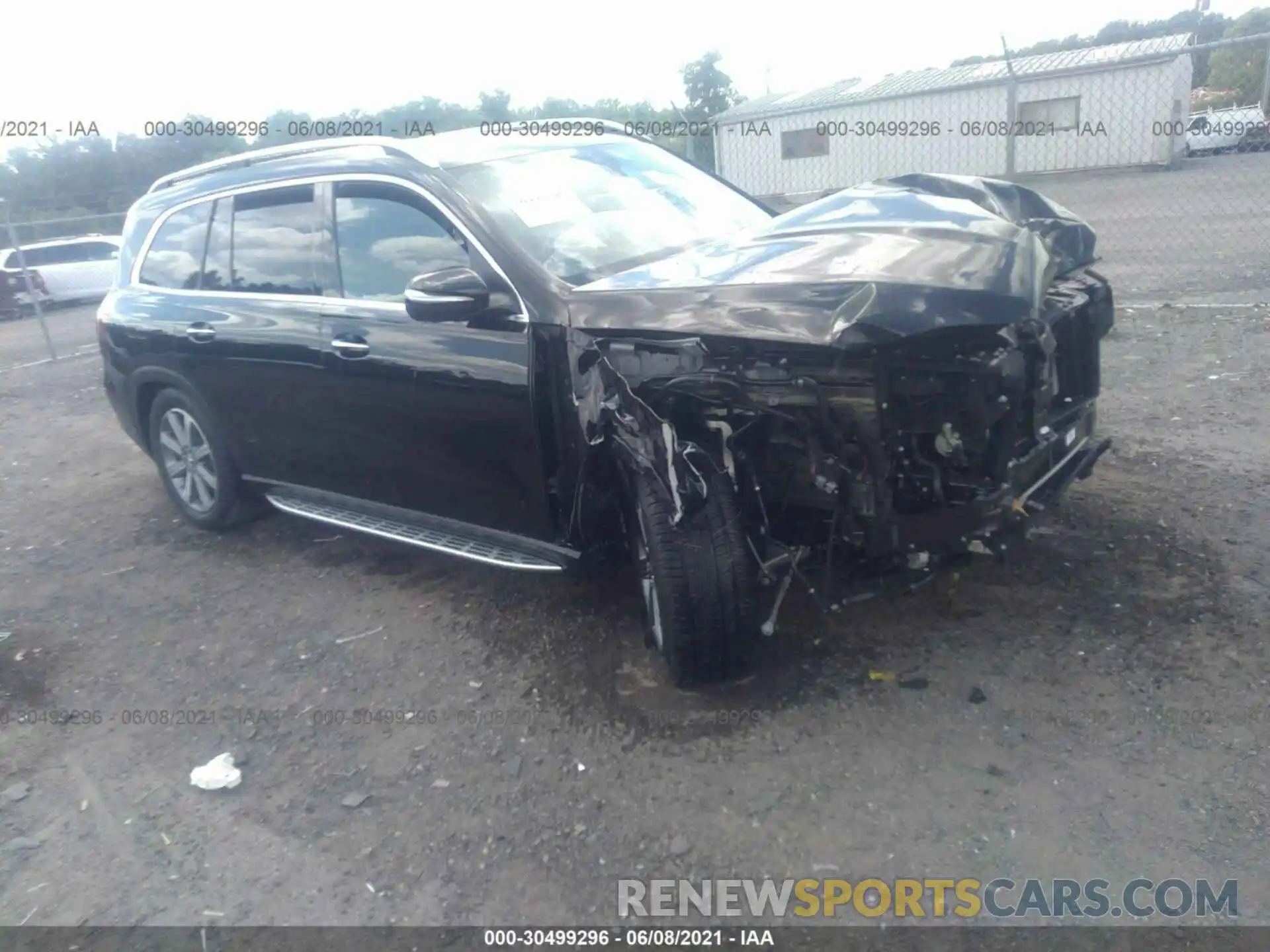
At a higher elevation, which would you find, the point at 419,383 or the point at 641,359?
the point at 641,359

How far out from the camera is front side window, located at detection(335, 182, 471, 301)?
13.5 ft

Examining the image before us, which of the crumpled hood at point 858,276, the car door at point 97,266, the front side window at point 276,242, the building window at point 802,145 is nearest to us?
the crumpled hood at point 858,276

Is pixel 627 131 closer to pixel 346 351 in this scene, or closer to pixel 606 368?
pixel 346 351

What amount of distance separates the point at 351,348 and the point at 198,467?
5.98ft

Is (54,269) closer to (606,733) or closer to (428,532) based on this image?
(428,532)

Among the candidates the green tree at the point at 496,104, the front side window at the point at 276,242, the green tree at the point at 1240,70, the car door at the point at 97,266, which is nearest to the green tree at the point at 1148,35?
the green tree at the point at 1240,70

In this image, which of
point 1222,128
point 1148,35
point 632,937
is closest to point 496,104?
point 1222,128

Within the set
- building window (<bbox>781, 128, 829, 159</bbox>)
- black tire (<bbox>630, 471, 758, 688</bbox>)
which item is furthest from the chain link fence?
black tire (<bbox>630, 471, 758, 688</bbox>)

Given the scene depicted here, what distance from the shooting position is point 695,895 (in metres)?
2.77

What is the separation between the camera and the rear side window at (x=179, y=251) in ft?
17.5

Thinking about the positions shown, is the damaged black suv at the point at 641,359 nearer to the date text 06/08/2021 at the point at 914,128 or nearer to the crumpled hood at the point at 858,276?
the crumpled hood at the point at 858,276

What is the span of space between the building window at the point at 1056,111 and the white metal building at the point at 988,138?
3 cm

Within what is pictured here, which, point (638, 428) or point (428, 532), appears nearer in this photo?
point (638, 428)

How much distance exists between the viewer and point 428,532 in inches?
174
